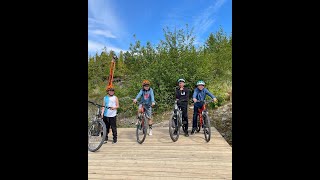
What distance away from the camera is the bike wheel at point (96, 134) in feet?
14.3

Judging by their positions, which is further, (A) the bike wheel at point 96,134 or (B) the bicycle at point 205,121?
(B) the bicycle at point 205,121

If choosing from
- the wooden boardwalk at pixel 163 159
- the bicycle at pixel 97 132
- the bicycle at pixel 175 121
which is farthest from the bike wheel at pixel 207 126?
the bicycle at pixel 97 132

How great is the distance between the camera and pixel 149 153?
Result: 441 cm

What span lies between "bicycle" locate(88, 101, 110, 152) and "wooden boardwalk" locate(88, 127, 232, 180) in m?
0.14

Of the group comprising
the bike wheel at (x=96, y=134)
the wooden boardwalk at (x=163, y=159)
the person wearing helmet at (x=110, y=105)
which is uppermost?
the person wearing helmet at (x=110, y=105)

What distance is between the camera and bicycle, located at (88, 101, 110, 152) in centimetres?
435

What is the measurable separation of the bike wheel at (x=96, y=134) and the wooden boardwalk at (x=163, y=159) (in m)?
0.13

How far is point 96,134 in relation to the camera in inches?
177

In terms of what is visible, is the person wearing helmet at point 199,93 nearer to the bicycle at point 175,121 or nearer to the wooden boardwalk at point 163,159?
the bicycle at point 175,121

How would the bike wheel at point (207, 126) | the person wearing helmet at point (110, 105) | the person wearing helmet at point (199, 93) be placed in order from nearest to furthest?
the person wearing helmet at point (110, 105)
the bike wheel at point (207, 126)
the person wearing helmet at point (199, 93)
